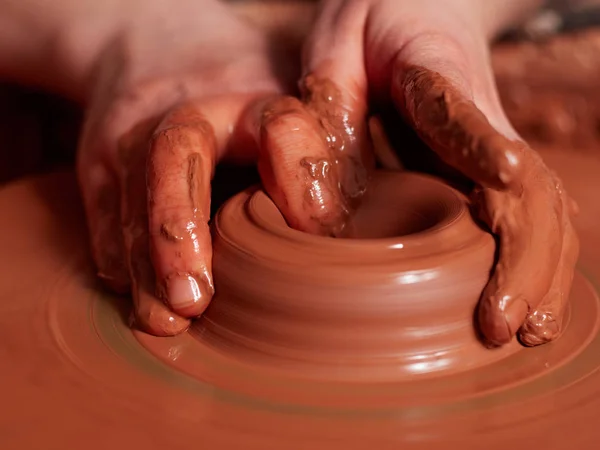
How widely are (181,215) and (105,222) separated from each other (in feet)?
0.82

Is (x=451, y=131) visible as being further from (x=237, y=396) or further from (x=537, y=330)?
(x=237, y=396)

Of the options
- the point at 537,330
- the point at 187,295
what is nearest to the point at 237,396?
the point at 187,295

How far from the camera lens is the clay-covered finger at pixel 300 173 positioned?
104 cm

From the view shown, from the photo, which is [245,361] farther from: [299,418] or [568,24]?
[568,24]

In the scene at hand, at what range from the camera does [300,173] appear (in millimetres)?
1050

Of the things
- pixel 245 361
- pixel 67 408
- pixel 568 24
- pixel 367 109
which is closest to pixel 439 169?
pixel 367 109

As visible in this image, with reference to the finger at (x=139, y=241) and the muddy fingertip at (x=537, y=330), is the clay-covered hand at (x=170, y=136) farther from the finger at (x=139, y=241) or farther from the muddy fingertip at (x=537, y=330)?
the muddy fingertip at (x=537, y=330)

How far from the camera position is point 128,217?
43.8 inches

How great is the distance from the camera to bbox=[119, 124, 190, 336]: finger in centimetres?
95

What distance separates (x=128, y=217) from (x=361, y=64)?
1.45 ft

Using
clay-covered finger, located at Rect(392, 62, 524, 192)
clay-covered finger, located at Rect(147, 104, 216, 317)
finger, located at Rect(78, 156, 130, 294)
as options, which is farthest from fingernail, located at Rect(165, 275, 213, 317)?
clay-covered finger, located at Rect(392, 62, 524, 192)

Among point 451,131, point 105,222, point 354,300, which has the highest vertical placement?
point 451,131

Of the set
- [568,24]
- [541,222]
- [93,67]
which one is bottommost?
[568,24]

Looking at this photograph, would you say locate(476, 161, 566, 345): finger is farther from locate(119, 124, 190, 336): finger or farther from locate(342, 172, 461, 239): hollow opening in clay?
locate(119, 124, 190, 336): finger
